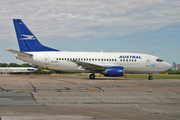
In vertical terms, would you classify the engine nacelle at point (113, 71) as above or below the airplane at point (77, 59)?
below

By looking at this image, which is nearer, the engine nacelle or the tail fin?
the engine nacelle

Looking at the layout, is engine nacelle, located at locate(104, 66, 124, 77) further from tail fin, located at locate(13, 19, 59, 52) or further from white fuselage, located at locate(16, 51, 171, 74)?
tail fin, located at locate(13, 19, 59, 52)

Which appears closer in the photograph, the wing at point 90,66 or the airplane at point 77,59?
the wing at point 90,66

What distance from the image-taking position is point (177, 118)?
693cm

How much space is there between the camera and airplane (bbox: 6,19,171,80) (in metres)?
30.1

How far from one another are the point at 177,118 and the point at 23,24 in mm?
27723

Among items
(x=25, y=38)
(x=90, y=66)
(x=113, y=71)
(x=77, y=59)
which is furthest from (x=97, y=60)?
(x=25, y=38)

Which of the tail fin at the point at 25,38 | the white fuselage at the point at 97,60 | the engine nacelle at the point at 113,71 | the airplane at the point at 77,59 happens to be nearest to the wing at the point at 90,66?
the airplane at the point at 77,59

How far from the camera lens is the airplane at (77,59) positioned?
A: 98.7 ft

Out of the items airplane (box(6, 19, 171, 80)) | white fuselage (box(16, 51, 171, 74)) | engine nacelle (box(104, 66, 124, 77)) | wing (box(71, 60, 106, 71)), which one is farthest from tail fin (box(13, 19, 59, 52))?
engine nacelle (box(104, 66, 124, 77))

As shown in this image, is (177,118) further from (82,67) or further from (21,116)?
(82,67)

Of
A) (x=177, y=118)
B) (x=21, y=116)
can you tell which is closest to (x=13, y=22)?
(x=21, y=116)

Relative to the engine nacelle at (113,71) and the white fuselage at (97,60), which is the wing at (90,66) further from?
the engine nacelle at (113,71)

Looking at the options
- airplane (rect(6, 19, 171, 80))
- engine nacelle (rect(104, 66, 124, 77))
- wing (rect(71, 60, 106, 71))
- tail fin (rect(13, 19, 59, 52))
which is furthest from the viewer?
tail fin (rect(13, 19, 59, 52))
